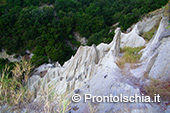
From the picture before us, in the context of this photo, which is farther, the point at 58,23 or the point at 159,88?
the point at 58,23

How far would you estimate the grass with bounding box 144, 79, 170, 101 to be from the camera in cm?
452

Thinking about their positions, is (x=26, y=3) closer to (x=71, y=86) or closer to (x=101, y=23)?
(x=101, y=23)

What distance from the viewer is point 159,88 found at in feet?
15.8

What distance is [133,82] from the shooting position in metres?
5.62

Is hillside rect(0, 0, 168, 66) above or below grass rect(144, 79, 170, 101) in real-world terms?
above

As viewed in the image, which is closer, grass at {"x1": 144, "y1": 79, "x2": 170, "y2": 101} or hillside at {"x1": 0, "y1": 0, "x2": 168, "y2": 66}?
grass at {"x1": 144, "y1": 79, "x2": 170, "y2": 101}

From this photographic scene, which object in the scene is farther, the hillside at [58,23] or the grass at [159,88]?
the hillside at [58,23]

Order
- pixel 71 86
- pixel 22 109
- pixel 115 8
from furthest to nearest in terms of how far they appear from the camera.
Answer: pixel 115 8
pixel 71 86
pixel 22 109

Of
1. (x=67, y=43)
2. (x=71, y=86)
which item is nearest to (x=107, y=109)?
(x=71, y=86)

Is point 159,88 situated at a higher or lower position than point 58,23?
lower

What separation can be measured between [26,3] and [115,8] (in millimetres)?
25634

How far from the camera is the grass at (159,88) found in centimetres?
452

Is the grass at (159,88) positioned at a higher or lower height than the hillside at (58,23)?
lower

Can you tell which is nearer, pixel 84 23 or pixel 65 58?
pixel 65 58
